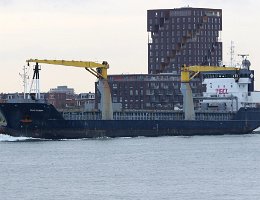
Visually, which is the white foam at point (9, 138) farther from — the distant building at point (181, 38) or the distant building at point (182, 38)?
the distant building at point (181, 38)

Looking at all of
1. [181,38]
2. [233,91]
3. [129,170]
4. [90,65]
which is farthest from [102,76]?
[181,38]

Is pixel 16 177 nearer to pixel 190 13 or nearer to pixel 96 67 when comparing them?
pixel 96 67

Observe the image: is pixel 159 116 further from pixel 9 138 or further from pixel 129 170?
pixel 129 170

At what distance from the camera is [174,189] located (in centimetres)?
5353

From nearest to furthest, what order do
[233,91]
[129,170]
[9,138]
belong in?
[129,170]
[9,138]
[233,91]

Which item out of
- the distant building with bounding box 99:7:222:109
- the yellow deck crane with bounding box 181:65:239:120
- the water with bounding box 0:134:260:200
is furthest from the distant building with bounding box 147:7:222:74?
the water with bounding box 0:134:260:200

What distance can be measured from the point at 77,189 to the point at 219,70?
65033mm

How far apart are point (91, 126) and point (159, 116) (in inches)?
488

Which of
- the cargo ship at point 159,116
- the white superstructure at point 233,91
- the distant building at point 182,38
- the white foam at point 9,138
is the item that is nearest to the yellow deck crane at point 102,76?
the cargo ship at point 159,116

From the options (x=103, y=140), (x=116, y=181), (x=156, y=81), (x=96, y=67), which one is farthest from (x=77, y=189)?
(x=156, y=81)

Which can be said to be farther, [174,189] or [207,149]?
[207,149]

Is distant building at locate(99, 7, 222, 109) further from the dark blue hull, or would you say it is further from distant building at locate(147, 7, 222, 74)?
the dark blue hull

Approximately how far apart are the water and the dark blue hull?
4.47m

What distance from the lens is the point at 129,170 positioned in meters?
63.2
